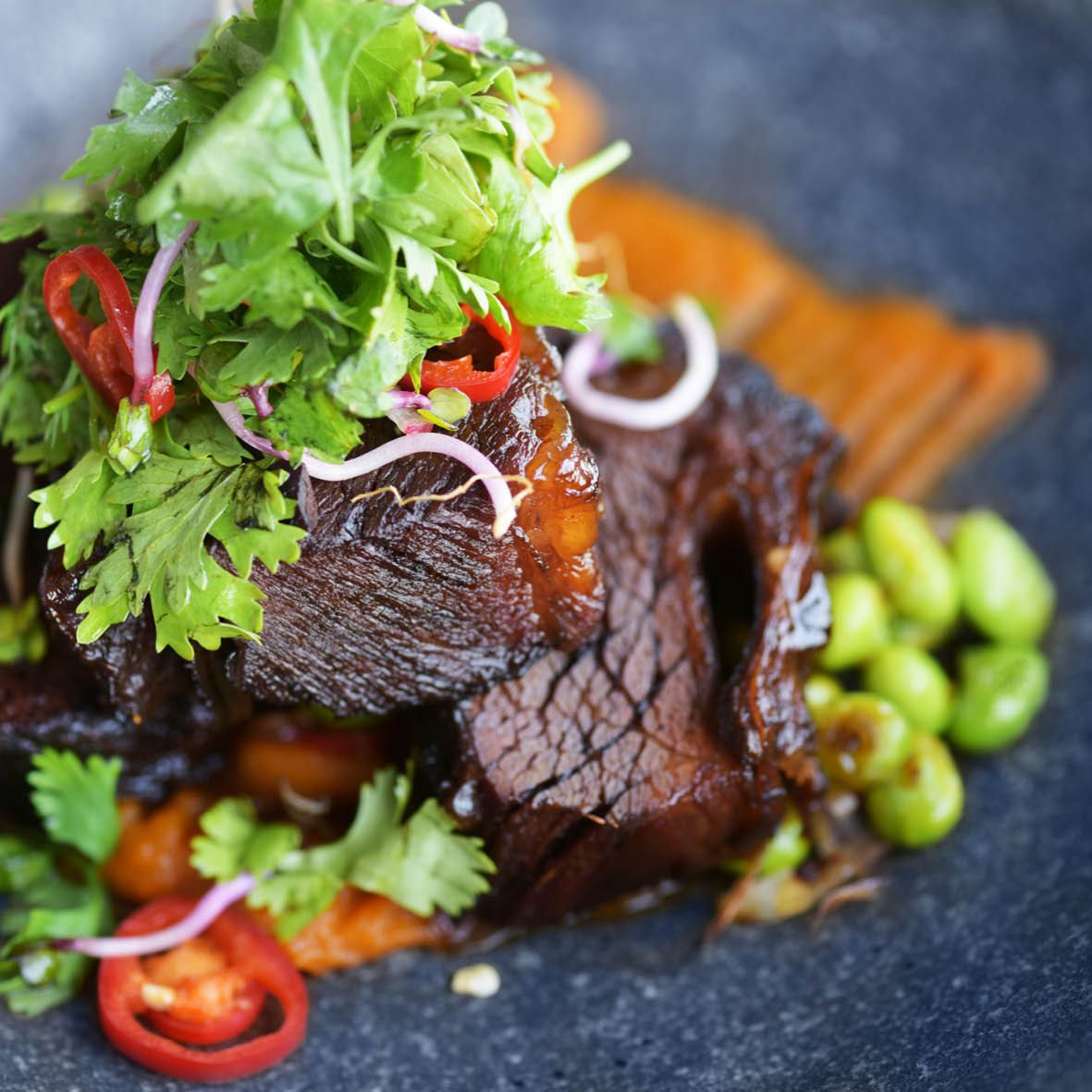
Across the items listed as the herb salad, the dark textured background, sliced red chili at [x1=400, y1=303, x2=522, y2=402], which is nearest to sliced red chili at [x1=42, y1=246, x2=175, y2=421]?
the herb salad

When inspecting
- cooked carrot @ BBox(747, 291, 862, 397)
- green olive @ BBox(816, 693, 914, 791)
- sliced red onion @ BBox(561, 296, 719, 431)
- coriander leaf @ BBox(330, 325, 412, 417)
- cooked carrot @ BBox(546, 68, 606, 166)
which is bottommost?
green olive @ BBox(816, 693, 914, 791)

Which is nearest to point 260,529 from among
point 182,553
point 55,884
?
point 182,553

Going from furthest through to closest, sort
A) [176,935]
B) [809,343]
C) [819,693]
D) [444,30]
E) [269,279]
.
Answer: [809,343] → [819,693] → [176,935] → [444,30] → [269,279]

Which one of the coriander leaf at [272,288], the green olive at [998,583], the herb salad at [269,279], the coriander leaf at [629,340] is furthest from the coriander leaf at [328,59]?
the green olive at [998,583]

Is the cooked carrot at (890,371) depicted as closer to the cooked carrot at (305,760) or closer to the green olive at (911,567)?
the green olive at (911,567)

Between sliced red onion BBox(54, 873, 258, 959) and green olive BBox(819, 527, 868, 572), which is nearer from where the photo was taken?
sliced red onion BBox(54, 873, 258, 959)

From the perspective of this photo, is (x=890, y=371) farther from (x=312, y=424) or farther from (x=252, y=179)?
(x=252, y=179)

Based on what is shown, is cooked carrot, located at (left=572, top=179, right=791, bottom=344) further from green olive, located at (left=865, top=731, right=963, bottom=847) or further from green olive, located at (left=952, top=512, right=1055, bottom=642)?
green olive, located at (left=865, top=731, right=963, bottom=847)
